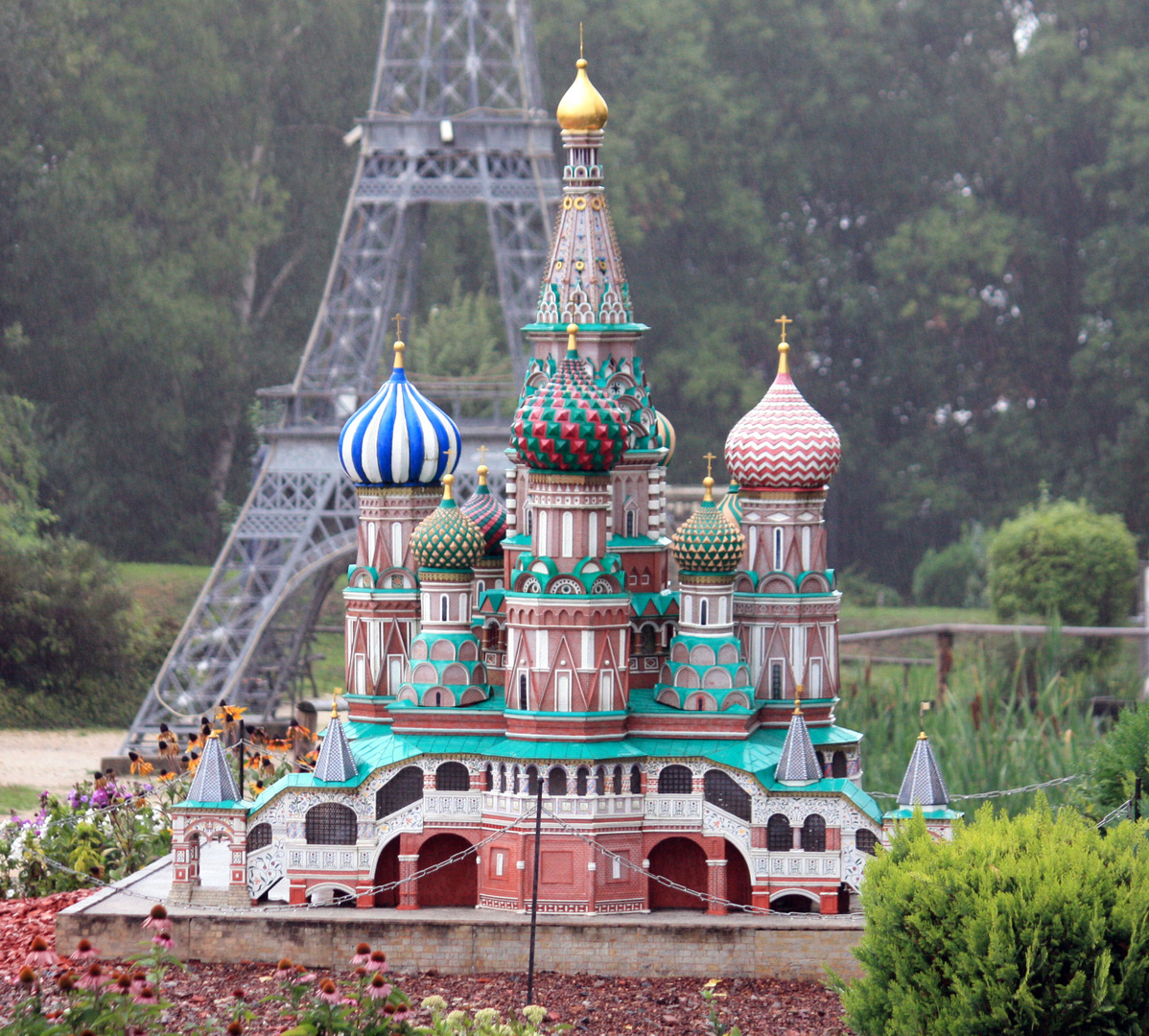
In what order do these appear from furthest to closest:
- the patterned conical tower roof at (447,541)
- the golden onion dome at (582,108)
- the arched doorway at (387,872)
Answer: the golden onion dome at (582,108) → the patterned conical tower roof at (447,541) → the arched doorway at (387,872)

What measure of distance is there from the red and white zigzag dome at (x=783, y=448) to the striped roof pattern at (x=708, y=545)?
3.48 ft

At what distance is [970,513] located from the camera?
64.3 m

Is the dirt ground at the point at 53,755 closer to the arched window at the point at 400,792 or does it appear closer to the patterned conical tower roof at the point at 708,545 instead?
the arched window at the point at 400,792

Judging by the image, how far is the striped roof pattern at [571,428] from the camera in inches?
1025

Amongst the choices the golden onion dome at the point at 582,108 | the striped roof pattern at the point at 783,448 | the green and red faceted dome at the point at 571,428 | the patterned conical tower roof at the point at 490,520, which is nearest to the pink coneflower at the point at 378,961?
the patterned conical tower roof at the point at 490,520

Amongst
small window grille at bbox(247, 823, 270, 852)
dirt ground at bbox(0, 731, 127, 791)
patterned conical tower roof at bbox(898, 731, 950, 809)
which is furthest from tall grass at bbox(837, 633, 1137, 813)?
dirt ground at bbox(0, 731, 127, 791)

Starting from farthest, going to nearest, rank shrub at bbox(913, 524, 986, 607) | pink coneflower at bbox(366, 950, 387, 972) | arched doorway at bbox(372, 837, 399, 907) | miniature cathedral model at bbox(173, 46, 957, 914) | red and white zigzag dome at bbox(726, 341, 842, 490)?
shrub at bbox(913, 524, 986, 607) < red and white zigzag dome at bbox(726, 341, 842, 490) < arched doorway at bbox(372, 837, 399, 907) < miniature cathedral model at bbox(173, 46, 957, 914) < pink coneflower at bbox(366, 950, 387, 972)

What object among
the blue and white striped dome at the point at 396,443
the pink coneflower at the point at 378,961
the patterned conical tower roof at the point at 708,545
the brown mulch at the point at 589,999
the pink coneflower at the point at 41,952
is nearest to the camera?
the pink coneflower at the point at 41,952

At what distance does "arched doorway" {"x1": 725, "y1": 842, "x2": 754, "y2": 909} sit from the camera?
27.0 m

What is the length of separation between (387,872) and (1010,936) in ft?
26.7

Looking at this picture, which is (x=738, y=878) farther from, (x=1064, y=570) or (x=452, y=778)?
(x=1064, y=570)

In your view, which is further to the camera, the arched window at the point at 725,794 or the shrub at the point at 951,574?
the shrub at the point at 951,574

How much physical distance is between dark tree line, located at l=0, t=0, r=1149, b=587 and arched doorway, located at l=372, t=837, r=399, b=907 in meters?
30.2

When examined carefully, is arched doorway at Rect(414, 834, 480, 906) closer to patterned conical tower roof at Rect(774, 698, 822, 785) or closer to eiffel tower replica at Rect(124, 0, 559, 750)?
patterned conical tower roof at Rect(774, 698, 822, 785)
